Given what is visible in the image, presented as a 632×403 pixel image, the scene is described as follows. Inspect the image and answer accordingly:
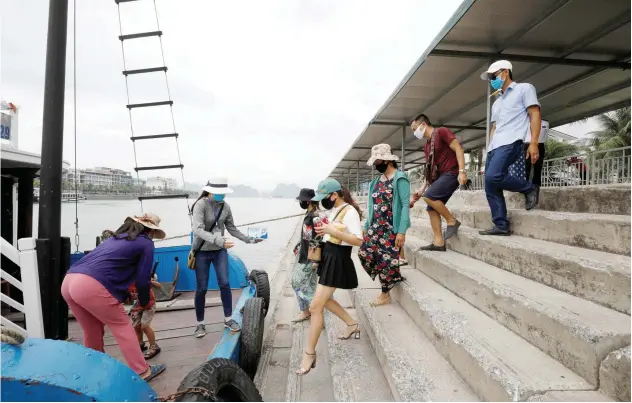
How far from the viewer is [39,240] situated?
2.87 metres

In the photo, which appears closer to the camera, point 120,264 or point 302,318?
point 120,264

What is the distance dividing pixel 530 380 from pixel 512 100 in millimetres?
2657

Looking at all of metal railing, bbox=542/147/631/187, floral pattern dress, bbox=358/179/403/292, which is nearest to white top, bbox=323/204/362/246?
floral pattern dress, bbox=358/179/403/292

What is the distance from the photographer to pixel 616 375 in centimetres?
153

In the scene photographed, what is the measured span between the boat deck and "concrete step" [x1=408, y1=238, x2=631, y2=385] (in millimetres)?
2620

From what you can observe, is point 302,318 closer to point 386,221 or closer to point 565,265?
point 386,221

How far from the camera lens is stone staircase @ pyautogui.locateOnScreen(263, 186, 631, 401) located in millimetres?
1707

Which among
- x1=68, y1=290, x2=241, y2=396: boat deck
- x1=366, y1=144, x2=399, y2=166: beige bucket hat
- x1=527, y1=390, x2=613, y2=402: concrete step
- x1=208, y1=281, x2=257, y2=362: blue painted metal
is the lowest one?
x1=68, y1=290, x2=241, y2=396: boat deck

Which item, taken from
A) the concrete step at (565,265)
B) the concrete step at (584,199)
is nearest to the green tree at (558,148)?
the concrete step at (584,199)

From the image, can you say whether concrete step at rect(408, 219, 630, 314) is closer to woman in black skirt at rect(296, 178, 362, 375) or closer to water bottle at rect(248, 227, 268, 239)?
woman in black skirt at rect(296, 178, 362, 375)

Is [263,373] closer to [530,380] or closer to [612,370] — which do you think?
[530,380]

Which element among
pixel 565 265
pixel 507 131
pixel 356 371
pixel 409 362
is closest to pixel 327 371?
pixel 356 371

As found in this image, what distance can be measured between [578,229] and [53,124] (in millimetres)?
4559

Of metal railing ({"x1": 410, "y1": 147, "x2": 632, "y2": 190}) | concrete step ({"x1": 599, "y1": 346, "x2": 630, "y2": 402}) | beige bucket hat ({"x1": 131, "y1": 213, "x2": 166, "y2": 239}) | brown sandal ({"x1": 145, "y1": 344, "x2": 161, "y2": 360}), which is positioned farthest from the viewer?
metal railing ({"x1": 410, "y1": 147, "x2": 632, "y2": 190})
